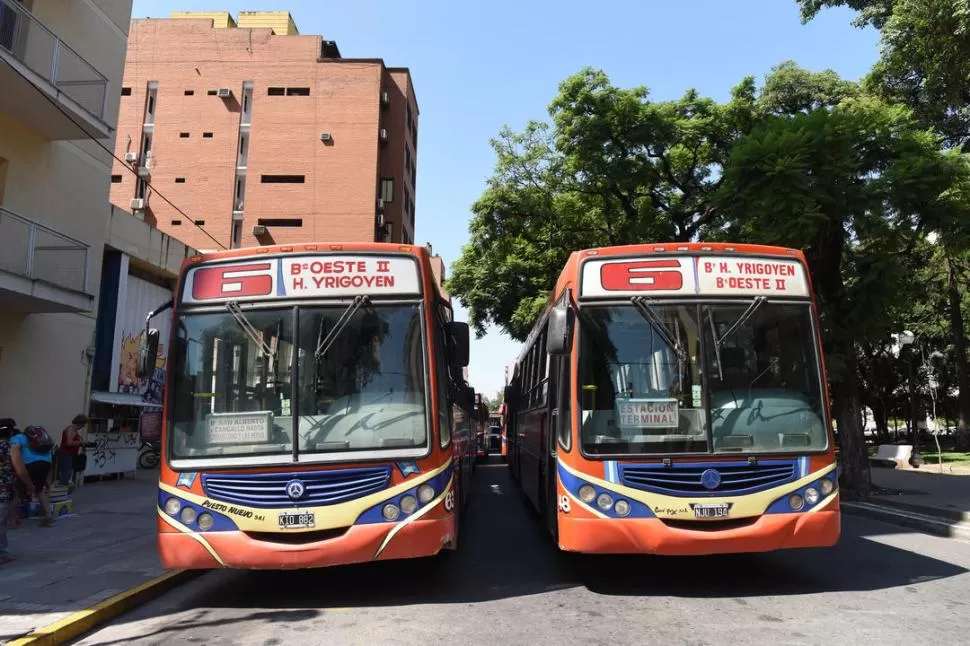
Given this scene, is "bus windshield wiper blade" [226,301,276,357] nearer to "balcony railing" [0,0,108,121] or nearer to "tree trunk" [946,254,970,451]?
"balcony railing" [0,0,108,121]

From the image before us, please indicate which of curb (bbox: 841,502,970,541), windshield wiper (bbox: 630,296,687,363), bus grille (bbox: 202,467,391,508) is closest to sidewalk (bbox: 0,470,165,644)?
bus grille (bbox: 202,467,391,508)

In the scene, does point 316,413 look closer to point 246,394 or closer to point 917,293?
point 246,394

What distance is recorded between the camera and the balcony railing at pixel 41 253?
12078 millimetres

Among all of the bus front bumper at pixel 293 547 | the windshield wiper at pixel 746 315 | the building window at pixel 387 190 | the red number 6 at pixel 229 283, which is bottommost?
the bus front bumper at pixel 293 547

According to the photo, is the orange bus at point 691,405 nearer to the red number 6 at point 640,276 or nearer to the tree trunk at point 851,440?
the red number 6 at point 640,276

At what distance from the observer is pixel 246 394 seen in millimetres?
6305

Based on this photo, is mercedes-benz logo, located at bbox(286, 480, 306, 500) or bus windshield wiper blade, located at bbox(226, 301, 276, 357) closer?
mercedes-benz logo, located at bbox(286, 480, 306, 500)

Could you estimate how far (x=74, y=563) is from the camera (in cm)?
766

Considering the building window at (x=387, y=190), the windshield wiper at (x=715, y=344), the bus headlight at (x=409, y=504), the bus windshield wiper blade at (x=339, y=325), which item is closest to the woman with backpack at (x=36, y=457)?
the bus windshield wiper blade at (x=339, y=325)

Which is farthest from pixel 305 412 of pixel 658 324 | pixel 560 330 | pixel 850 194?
pixel 850 194

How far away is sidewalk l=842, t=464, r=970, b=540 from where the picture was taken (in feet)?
35.0

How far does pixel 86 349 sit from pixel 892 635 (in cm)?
1528

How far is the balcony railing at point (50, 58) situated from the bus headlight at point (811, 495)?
13.0m

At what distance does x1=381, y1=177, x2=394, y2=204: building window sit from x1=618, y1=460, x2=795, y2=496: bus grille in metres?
40.7
